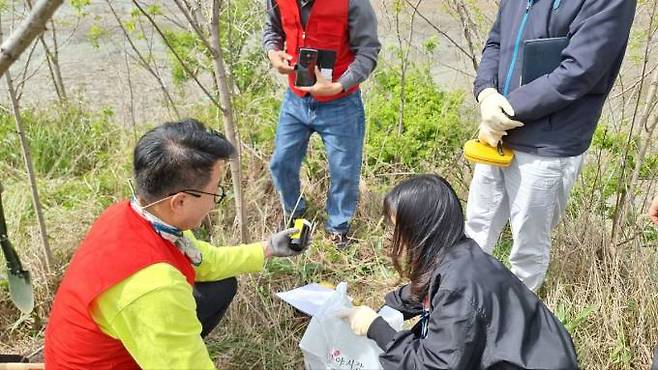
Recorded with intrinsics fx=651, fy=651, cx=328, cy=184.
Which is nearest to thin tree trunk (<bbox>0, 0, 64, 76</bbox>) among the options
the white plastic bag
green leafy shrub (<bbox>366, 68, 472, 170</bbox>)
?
the white plastic bag

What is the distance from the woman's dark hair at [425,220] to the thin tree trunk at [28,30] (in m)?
1.12

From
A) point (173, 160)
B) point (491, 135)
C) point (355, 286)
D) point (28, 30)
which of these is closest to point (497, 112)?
point (491, 135)

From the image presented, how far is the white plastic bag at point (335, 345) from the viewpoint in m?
2.21

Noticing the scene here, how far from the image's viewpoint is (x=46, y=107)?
4387 mm

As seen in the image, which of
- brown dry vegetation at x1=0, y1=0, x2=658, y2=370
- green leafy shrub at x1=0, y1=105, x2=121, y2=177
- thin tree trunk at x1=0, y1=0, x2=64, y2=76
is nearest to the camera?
thin tree trunk at x1=0, y1=0, x2=64, y2=76

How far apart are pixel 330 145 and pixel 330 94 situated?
0.85ft

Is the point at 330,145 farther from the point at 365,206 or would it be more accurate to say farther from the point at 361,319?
the point at 361,319

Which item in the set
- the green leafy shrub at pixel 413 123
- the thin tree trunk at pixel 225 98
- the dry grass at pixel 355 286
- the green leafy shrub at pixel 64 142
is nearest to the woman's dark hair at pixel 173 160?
the thin tree trunk at pixel 225 98

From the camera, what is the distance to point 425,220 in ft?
5.93

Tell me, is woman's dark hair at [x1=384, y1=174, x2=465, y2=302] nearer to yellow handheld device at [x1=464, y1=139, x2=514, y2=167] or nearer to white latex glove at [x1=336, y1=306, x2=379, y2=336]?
white latex glove at [x1=336, y1=306, x2=379, y2=336]

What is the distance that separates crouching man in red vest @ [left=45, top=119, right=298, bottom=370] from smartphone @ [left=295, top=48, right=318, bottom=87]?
109 centimetres

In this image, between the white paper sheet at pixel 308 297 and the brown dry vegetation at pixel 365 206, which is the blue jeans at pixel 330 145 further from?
the white paper sheet at pixel 308 297

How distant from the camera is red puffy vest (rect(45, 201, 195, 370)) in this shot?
5.26 feet

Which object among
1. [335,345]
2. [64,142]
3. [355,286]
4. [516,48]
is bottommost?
[355,286]
